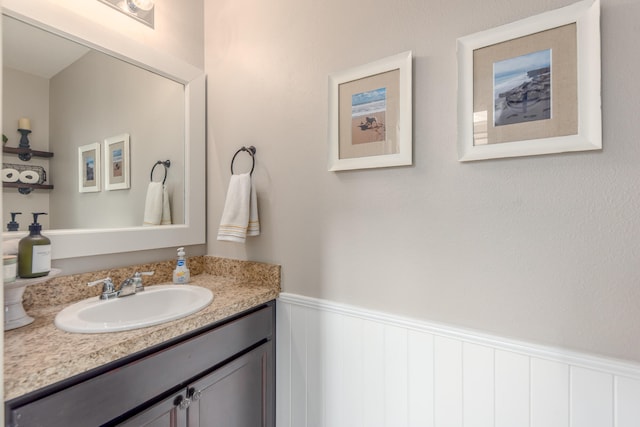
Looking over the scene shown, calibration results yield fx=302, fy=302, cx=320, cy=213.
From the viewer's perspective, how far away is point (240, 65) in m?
1.50

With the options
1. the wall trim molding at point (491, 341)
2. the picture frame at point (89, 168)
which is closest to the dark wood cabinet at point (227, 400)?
the wall trim molding at point (491, 341)

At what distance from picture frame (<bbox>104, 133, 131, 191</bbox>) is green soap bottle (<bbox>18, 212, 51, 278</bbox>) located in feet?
1.19

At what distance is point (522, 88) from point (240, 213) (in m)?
1.11

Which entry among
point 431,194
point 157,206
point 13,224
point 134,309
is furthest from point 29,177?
point 431,194

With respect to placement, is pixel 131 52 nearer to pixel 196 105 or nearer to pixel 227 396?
pixel 196 105

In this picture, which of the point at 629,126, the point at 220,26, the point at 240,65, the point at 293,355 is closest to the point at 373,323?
the point at 293,355

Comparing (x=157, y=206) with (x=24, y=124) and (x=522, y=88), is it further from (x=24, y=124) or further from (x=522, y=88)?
(x=522, y=88)

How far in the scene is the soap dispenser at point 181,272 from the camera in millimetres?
1408

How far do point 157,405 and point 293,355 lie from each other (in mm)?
567

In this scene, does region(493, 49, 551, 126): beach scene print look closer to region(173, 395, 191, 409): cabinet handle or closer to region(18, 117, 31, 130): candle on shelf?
region(173, 395, 191, 409): cabinet handle

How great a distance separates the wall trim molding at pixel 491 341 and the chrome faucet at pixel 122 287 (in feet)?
2.26

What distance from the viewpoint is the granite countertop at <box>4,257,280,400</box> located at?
0.69 metres

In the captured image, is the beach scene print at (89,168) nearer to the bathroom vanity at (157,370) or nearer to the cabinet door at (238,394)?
the bathroom vanity at (157,370)

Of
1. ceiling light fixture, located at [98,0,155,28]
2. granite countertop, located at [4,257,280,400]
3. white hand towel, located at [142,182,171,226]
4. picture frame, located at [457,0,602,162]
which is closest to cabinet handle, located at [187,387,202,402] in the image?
granite countertop, located at [4,257,280,400]
